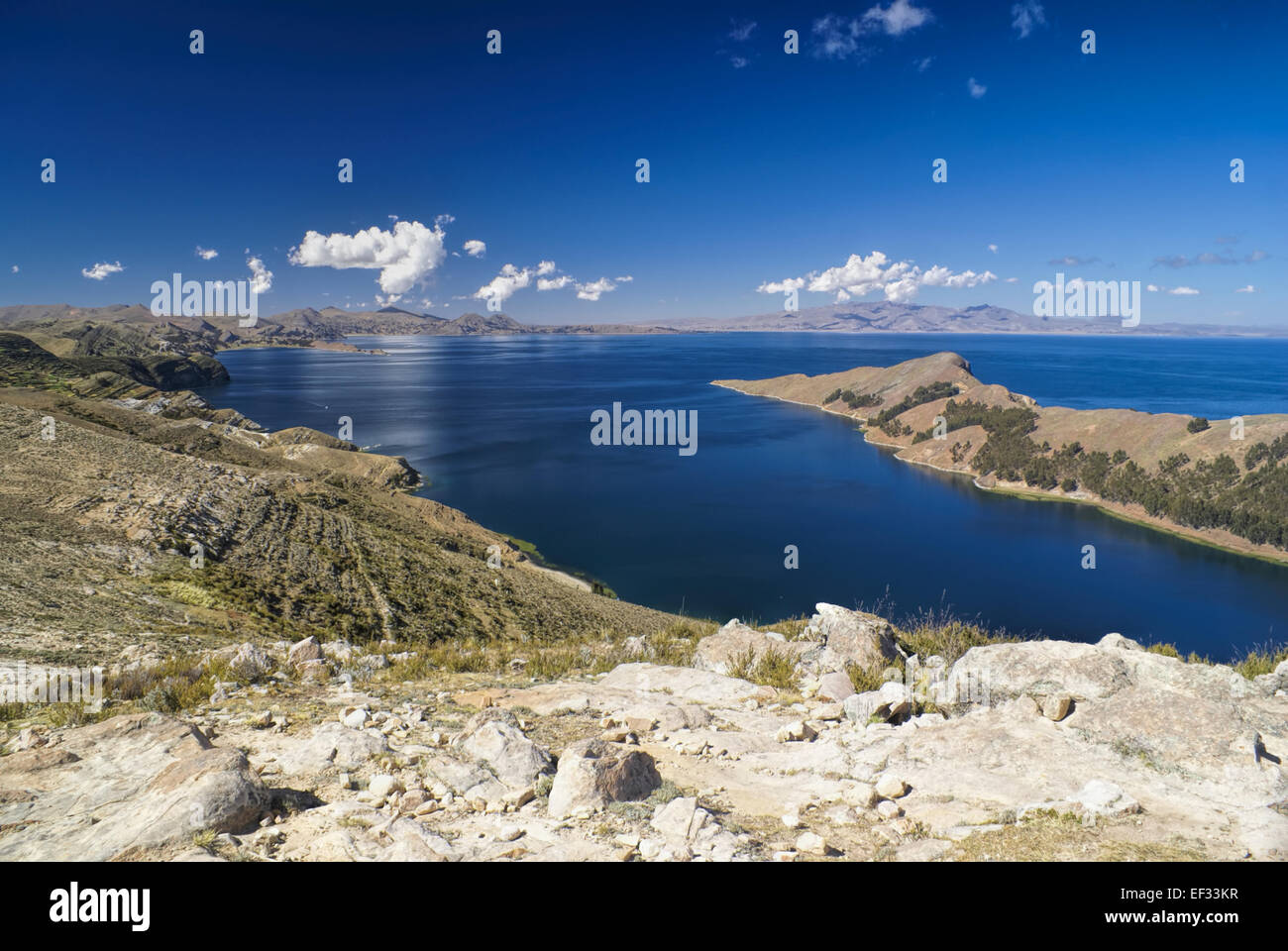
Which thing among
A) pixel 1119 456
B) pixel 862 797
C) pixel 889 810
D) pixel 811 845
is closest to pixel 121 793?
pixel 811 845

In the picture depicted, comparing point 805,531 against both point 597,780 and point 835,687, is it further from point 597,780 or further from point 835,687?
point 597,780

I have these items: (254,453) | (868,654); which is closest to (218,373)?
(254,453)

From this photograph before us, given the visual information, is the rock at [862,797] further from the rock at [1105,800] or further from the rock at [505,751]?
the rock at [505,751]

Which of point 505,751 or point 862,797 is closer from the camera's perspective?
point 862,797

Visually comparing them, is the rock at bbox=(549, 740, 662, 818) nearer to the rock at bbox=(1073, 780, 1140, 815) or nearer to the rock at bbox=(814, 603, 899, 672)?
the rock at bbox=(1073, 780, 1140, 815)

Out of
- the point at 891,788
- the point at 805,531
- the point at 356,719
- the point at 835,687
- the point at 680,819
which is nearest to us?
the point at 680,819

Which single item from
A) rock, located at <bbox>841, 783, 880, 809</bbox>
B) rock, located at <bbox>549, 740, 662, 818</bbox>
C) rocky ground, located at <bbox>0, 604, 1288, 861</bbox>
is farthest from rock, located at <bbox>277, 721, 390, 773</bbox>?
rock, located at <bbox>841, 783, 880, 809</bbox>
